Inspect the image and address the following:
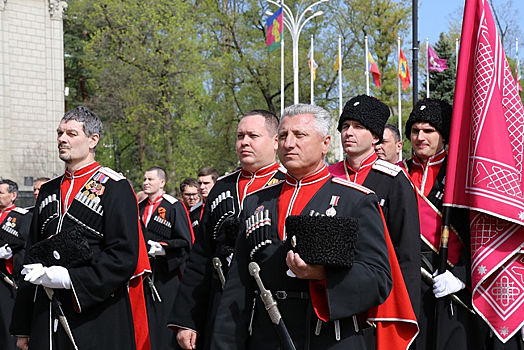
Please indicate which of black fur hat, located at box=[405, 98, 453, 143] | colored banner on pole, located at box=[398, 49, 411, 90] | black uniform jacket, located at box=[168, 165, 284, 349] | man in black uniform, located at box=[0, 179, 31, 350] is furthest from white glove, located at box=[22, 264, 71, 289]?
colored banner on pole, located at box=[398, 49, 411, 90]

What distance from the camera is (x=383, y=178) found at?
217 inches

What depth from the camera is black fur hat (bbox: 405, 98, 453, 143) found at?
237 inches

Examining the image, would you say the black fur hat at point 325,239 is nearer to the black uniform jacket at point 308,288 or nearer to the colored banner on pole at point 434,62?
the black uniform jacket at point 308,288

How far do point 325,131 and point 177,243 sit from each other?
6019 millimetres

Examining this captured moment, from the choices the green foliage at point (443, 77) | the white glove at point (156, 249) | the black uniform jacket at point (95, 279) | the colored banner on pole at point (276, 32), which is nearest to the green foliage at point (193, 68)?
the green foliage at point (443, 77)

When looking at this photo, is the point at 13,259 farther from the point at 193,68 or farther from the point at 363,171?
the point at 193,68

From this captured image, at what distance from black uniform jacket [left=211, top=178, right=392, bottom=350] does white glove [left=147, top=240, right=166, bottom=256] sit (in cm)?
539

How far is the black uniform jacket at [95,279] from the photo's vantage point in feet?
17.3

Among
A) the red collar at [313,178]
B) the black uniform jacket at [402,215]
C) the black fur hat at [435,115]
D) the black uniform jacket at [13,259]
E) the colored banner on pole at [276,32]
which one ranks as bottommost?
the black uniform jacket at [13,259]

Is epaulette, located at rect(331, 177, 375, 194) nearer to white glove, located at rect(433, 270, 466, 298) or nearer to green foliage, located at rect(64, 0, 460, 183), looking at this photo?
white glove, located at rect(433, 270, 466, 298)

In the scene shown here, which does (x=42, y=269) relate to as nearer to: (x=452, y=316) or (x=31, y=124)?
(x=452, y=316)

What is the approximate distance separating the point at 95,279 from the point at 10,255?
552cm

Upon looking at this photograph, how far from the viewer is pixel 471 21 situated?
615cm

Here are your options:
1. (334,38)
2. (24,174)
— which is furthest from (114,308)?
(334,38)
